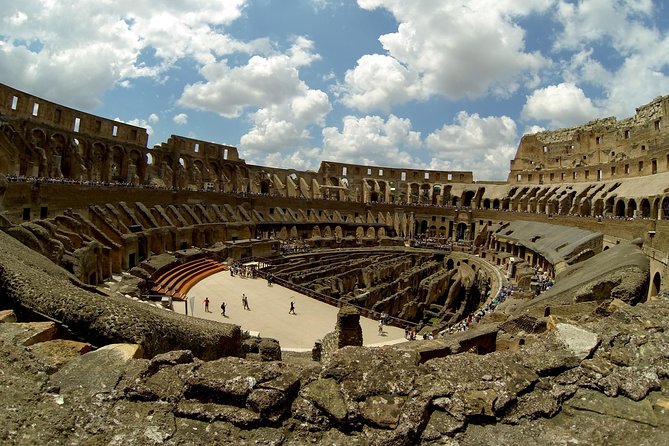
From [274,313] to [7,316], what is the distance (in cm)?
1494

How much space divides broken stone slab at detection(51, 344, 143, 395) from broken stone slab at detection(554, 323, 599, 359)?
5.33 meters

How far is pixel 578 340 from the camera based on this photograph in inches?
218

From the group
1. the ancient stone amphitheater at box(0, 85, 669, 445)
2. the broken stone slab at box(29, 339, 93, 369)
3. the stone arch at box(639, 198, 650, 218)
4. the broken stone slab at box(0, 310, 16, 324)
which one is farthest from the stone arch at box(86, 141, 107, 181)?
the stone arch at box(639, 198, 650, 218)

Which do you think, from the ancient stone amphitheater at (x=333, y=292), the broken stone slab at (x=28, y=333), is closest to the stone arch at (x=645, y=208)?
the ancient stone amphitheater at (x=333, y=292)

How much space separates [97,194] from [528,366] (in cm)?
2805

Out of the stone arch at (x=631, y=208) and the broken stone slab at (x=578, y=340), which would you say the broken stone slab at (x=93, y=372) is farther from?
the stone arch at (x=631, y=208)

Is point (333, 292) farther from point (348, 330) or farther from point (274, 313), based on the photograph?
point (348, 330)

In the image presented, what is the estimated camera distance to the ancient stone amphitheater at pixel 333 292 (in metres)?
3.90

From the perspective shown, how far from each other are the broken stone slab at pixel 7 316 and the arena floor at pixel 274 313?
34.2ft

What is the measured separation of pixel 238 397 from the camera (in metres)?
3.97

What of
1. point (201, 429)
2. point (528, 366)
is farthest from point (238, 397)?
point (528, 366)

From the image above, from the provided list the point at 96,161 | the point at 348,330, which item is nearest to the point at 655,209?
the point at 348,330

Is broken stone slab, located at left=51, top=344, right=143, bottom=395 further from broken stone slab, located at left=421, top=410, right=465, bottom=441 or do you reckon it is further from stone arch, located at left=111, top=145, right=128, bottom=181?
stone arch, located at left=111, top=145, right=128, bottom=181

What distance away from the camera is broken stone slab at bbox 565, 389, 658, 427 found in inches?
165
